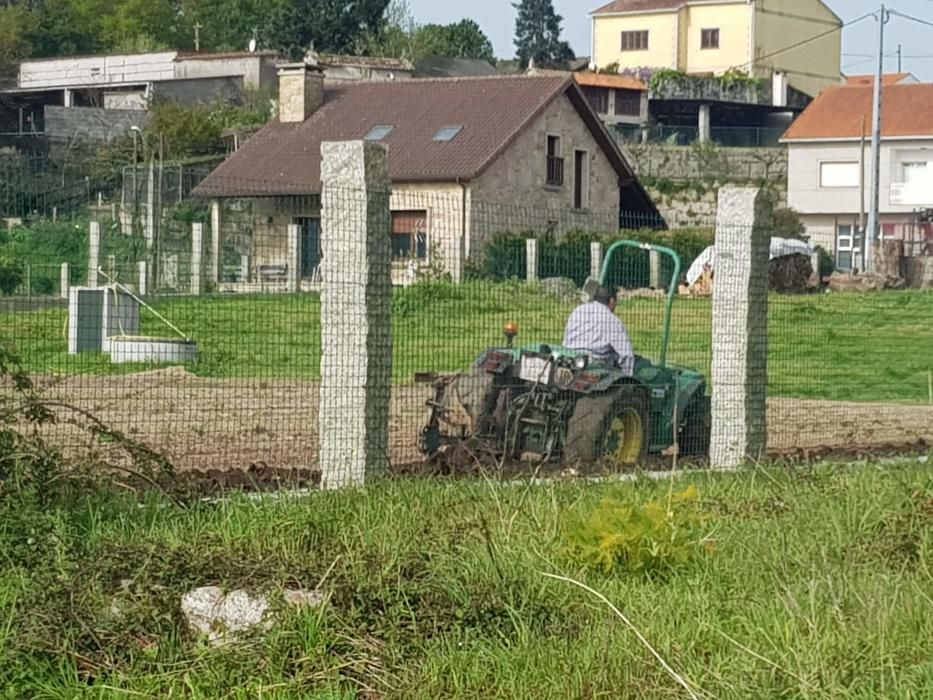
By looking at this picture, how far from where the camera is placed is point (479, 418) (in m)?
12.6

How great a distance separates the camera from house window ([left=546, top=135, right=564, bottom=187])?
157 feet

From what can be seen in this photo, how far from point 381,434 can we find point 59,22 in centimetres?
9305

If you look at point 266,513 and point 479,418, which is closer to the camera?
point 266,513

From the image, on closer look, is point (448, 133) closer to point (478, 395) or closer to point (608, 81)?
point (608, 81)

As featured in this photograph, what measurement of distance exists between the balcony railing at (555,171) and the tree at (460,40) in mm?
50240

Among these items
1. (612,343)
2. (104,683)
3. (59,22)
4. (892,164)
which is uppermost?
(59,22)

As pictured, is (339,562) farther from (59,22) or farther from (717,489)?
(59,22)

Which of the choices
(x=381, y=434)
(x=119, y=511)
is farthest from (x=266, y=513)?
(x=381, y=434)

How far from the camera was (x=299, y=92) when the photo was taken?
49.4m

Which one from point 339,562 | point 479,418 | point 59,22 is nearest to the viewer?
point 339,562

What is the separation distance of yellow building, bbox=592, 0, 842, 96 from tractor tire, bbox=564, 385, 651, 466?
7628cm

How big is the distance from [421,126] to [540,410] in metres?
36.1

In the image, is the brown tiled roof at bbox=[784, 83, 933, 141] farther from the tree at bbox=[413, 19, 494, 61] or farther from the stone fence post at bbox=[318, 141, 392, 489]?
the stone fence post at bbox=[318, 141, 392, 489]

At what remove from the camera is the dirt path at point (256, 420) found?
13.1 meters
